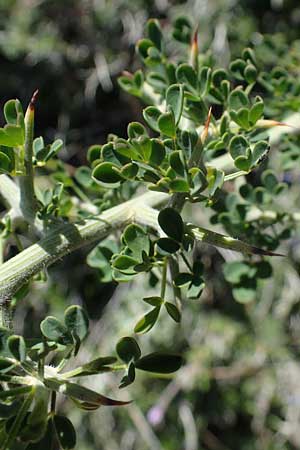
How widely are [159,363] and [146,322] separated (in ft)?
0.15

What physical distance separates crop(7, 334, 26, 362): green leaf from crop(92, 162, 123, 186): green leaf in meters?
0.20

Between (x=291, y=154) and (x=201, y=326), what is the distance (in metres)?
1.13

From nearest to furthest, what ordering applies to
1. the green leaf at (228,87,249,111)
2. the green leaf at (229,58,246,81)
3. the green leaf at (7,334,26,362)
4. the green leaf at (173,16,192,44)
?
the green leaf at (7,334,26,362), the green leaf at (228,87,249,111), the green leaf at (229,58,246,81), the green leaf at (173,16,192,44)

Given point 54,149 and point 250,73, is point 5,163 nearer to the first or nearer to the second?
point 54,149

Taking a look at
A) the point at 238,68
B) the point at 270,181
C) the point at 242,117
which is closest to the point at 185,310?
the point at 270,181

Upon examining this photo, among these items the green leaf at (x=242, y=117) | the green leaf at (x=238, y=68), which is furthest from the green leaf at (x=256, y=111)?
the green leaf at (x=238, y=68)

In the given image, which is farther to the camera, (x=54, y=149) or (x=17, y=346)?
(x=54, y=149)

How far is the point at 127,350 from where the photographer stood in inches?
25.7

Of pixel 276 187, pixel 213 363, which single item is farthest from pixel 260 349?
pixel 276 187

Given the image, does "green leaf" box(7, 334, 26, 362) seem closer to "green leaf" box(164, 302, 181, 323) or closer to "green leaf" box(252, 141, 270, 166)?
"green leaf" box(164, 302, 181, 323)

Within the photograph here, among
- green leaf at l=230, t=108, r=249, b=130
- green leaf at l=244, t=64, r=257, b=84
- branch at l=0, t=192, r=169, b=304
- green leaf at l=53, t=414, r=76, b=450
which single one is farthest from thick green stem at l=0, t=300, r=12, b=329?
green leaf at l=244, t=64, r=257, b=84

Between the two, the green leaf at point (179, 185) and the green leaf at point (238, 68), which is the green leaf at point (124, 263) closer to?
the green leaf at point (179, 185)

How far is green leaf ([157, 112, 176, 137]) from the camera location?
0.62m

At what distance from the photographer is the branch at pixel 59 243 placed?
0.64m
